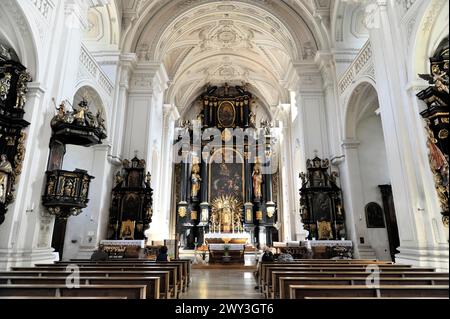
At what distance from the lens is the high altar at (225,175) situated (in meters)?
18.2

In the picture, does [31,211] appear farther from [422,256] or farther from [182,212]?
[182,212]

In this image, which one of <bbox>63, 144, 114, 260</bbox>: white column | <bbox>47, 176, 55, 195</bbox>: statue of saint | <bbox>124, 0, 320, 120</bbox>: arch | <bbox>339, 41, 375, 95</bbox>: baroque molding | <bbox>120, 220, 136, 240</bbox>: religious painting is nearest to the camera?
<bbox>47, 176, 55, 195</bbox>: statue of saint

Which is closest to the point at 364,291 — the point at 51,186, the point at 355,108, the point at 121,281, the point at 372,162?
the point at 121,281

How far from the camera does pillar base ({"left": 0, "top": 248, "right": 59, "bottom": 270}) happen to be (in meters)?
4.56

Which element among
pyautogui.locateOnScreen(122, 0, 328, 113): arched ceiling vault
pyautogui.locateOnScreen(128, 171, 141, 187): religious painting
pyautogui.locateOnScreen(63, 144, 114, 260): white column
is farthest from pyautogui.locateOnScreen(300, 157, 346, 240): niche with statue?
pyautogui.locateOnScreen(63, 144, 114, 260): white column

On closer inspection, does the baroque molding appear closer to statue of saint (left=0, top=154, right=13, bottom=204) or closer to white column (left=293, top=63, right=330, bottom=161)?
white column (left=293, top=63, right=330, bottom=161)

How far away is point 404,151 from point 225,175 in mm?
15384

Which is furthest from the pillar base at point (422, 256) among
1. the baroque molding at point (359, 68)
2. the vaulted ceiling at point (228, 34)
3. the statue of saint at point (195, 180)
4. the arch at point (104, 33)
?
the statue of saint at point (195, 180)

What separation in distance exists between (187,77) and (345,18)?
408 inches

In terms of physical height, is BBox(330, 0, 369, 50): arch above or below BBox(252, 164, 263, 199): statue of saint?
above

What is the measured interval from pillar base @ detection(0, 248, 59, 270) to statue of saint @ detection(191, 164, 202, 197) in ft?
44.7

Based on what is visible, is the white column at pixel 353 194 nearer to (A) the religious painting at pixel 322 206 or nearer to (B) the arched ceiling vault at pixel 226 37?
(A) the religious painting at pixel 322 206

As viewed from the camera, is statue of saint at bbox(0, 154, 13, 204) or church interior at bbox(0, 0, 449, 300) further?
statue of saint at bbox(0, 154, 13, 204)
